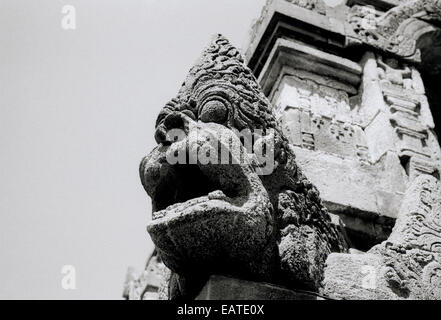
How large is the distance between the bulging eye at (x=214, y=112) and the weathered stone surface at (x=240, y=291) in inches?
26.5

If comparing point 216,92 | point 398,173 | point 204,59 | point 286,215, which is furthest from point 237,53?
point 398,173

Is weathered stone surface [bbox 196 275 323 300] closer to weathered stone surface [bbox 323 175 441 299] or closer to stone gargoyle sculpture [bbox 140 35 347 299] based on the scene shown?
stone gargoyle sculpture [bbox 140 35 347 299]

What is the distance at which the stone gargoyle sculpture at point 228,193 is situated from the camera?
2047 mm

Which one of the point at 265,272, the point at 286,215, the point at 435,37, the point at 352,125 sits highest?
the point at 435,37

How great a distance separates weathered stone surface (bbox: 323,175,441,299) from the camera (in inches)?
92.0

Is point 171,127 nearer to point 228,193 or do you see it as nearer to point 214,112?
point 214,112

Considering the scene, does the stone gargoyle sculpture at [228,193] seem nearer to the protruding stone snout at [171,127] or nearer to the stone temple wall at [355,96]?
the protruding stone snout at [171,127]

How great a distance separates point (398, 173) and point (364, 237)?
621 millimetres

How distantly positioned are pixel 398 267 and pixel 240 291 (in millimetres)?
811

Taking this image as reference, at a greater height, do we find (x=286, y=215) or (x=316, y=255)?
(x=286, y=215)

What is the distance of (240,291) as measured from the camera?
80.5 inches

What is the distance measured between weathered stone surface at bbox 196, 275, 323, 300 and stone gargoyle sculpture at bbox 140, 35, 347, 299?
5 centimetres
